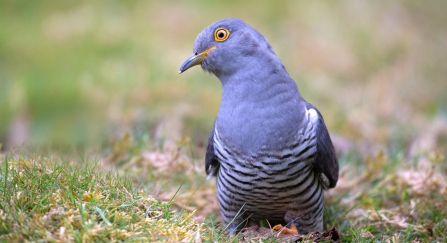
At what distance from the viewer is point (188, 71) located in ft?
29.2

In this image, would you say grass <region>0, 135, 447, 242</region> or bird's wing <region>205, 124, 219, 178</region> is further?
bird's wing <region>205, 124, 219, 178</region>

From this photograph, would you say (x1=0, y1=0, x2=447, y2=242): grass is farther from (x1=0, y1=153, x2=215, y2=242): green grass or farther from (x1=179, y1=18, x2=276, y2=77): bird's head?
(x1=179, y1=18, x2=276, y2=77): bird's head

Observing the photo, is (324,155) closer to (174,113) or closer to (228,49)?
(228,49)

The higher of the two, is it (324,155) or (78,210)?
(324,155)

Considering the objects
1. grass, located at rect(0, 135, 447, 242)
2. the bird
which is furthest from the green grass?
the bird

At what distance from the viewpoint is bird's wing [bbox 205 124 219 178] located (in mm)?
4537

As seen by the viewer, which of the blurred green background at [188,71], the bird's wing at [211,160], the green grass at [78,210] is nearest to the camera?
the green grass at [78,210]

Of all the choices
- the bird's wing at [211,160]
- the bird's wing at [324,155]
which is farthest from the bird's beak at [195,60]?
the bird's wing at [324,155]

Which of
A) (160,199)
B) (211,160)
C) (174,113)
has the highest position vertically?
(174,113)

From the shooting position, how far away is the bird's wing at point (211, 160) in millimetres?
4537

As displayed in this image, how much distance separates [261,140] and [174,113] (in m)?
3.54

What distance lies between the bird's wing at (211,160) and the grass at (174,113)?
382 mm

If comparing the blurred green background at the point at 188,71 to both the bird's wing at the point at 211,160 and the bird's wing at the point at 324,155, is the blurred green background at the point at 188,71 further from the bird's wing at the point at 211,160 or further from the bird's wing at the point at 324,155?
the bird's wing at the point at 324,155

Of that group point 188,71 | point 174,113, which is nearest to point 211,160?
point 174,113
